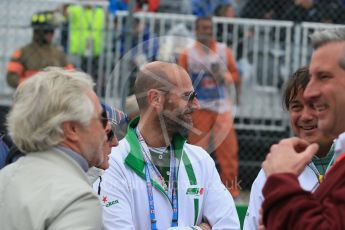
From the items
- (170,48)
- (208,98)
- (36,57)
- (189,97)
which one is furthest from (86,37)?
(189,97)

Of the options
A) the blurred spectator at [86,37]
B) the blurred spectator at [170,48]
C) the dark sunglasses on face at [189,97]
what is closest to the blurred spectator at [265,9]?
the blurred spectator at [86,37]

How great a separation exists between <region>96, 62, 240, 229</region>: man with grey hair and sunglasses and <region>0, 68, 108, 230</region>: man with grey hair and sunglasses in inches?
35.0

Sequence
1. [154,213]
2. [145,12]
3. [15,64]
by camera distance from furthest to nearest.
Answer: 1. [145,12]
2. [15,64]
3. [154,213]

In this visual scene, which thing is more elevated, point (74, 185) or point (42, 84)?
point (42, 84)

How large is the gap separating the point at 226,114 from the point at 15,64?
541 cm

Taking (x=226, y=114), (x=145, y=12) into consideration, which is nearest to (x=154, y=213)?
(x=226, y=114)

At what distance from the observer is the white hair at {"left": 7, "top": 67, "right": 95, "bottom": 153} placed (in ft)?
12.2

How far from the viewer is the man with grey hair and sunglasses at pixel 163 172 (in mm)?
4746

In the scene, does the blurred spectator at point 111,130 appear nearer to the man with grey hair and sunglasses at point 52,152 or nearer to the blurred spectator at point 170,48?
the blurred spectator at point 170,48

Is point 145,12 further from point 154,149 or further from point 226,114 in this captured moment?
point 154,149

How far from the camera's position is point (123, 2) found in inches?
454

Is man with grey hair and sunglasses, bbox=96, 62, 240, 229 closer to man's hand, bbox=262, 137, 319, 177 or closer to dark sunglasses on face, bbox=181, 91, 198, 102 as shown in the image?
dark sunglasses on face, bbox=181, 91, 198, 102

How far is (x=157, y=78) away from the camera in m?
Result: 4.98

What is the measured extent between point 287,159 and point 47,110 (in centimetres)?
98
